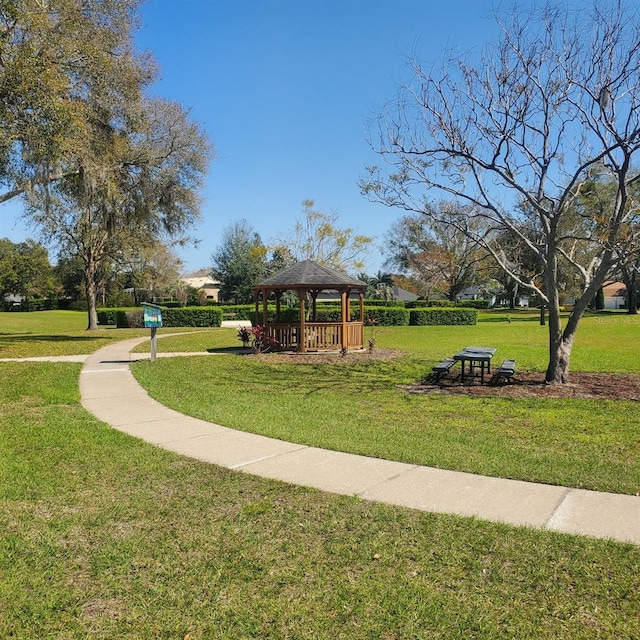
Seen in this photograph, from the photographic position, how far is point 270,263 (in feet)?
163

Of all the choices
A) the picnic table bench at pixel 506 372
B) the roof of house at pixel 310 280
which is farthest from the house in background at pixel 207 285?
the picnic table bench at pixel 506 372

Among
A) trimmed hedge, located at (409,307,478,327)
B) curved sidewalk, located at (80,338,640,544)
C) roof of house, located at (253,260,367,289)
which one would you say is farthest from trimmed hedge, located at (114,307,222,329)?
curved sidewalk, located at (80,338,640,544)

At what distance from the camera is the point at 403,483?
14.7 feet

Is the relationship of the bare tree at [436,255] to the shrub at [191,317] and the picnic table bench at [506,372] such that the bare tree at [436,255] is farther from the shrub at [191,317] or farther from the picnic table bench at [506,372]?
the picnic table bench at [506,372]

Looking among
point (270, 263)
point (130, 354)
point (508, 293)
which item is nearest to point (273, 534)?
point (130, 354)

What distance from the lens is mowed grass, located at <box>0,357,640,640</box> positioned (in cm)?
255

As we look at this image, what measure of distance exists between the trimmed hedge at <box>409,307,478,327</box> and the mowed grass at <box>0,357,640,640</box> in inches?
Result: 1131

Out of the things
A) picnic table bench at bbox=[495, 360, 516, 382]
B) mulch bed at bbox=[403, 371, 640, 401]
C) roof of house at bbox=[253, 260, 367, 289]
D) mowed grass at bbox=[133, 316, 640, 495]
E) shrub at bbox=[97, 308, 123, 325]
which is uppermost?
roof of house at bbox=[253, 260, 367, 289]

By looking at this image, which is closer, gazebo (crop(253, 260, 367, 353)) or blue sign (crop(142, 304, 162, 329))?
blue sign (crop(142, 304, 162, 329))

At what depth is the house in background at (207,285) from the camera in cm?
7579

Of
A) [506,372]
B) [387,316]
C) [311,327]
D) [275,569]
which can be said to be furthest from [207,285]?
[275,569]

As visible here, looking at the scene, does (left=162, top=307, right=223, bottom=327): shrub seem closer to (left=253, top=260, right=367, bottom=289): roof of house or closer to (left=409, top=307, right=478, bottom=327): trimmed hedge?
(left=409, top=307, right=478, bottom=327): trimmed hedge

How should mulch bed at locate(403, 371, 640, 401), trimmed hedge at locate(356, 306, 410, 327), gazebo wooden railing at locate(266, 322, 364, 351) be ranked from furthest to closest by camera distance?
trimmed hedge at locate(356, 306, 410, 327) < gazebo wooden railing at locate(266, 322, 364, 351) < mulch bed at locate(403, 371, 640, 401)

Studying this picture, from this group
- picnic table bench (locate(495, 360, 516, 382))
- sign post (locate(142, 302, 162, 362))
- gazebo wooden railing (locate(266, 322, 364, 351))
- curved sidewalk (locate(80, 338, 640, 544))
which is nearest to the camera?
curved sidewalk (locate(80, 338, 640, 544))
